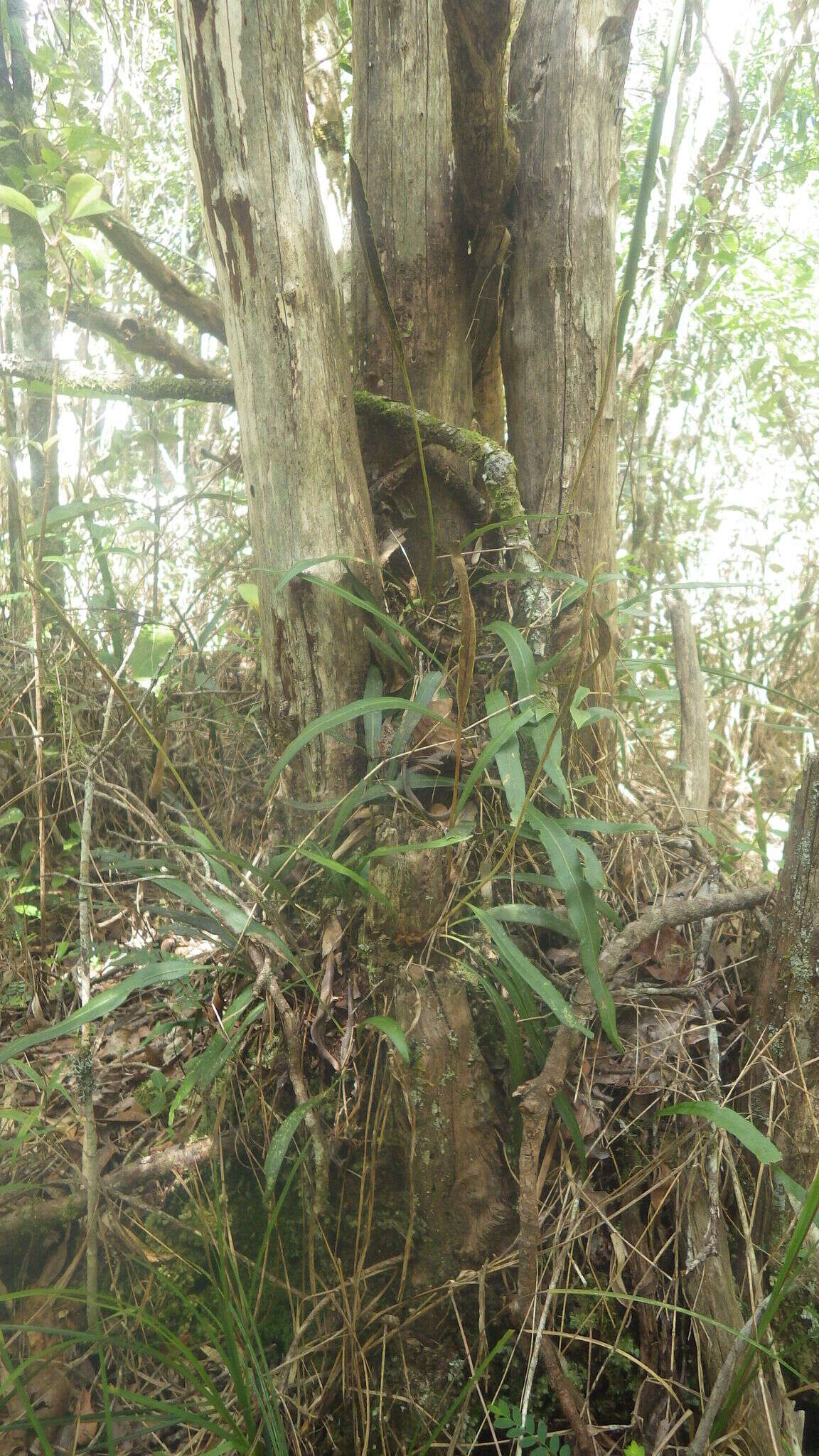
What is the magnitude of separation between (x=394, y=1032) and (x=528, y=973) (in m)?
0.24

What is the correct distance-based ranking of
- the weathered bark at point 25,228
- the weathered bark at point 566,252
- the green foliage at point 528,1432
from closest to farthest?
1. the green foliage at point 528,1432
2. the weathered bark at point 566,252
3. the weathered bark at point 25,228

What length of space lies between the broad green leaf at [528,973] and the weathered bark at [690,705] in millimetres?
1004

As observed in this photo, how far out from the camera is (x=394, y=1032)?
1.34 metres

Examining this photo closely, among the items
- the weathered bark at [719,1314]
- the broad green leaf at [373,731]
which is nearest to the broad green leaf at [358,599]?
the broad green leaf at [373,731]

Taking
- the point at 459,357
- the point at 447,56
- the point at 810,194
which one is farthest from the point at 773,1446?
the point at 810,194

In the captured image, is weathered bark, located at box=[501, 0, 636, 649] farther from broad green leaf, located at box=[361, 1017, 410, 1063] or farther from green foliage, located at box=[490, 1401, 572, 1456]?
green foliage, located at box=[490, 1401, 572, 1456]

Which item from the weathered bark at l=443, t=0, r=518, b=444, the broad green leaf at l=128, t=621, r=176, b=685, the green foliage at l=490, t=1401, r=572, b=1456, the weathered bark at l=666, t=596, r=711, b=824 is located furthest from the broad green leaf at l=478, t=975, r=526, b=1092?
the weathered bark at l=443, t=0, r=518, b=444

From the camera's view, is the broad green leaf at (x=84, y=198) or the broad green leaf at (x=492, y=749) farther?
the broad green leaf at (x=84, y=198)

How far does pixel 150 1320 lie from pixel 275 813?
968mm

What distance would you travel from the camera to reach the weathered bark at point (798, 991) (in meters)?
1.42

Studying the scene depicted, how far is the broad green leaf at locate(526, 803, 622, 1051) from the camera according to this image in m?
1.37

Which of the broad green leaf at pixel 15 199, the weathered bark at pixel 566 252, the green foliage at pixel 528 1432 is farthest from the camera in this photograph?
the broad green leaf at pixel 15 199

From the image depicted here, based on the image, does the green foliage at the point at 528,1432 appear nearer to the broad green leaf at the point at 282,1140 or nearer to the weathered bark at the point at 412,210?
the broad green leaf at the point at 282,1140

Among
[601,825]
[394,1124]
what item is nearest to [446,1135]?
[394,1124]
